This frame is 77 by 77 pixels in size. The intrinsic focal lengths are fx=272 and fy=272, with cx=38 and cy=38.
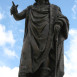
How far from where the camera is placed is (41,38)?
11.4 m

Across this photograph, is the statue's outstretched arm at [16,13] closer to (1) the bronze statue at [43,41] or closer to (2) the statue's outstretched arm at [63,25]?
(1) the bronze statue at [43,41]

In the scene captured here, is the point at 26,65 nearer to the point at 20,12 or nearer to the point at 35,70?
the point at 35,70

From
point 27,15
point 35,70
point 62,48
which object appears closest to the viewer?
point 35,70

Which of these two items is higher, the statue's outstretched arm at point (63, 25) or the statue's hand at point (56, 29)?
the statue's outstretched arm at point (63, 25)

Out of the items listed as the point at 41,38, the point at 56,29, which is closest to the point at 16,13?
the point at 41,38

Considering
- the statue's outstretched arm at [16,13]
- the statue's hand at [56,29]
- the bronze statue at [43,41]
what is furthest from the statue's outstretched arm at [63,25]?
the statue's outstretched arm at [16,13]

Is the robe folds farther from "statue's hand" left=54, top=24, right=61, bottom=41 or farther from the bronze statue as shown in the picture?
"statue's hand" left=54, top=24, right=61, bottom=41

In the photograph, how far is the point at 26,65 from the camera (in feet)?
35.7

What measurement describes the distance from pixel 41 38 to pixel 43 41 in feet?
0.52

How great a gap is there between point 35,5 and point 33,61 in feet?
9.76

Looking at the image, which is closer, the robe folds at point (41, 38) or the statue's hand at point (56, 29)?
the robe folds at point (41, 38)

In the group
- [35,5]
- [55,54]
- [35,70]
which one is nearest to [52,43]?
[55,54]

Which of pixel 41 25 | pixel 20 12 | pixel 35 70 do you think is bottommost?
pixel 35 70

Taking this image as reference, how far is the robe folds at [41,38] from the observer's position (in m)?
11.0
